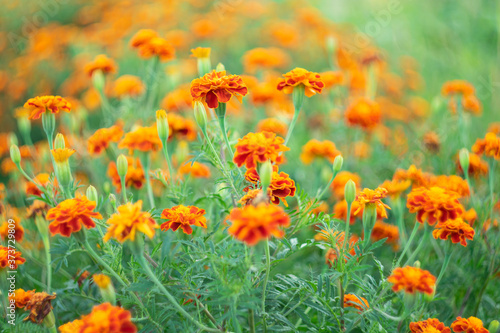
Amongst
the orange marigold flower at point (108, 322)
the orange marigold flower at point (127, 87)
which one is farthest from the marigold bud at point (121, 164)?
the orange marigold flower at point (127, 87)

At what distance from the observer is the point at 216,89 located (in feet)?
4.58

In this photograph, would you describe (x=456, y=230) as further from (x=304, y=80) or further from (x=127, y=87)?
(x=127, y=87)

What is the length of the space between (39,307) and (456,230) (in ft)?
4.81

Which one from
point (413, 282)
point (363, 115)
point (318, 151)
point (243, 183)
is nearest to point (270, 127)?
point (318, 151)

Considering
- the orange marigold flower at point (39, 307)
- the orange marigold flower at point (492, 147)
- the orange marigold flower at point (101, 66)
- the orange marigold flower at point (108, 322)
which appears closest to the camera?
the orange marigold flower at point (108, 322)

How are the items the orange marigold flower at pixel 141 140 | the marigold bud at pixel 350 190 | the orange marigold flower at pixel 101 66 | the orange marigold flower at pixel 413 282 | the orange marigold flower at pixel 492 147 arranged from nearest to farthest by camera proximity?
the orange marigold flower at pixel 413 282 → the marigold bud at pixel 350 190 → the orange marigold flower at pixel 141 140 → the orange marigold flower at pixel 492 147 → the orange marigold flower at pixel 101 66

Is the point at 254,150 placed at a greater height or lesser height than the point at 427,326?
greater

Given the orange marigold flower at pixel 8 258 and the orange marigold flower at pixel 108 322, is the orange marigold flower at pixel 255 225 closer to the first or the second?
the orange marigold flower at pixel 108 322

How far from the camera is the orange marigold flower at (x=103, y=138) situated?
198 centimetres

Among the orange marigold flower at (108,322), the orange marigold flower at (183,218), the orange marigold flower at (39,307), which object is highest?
the orange marigold flower at (183,218)

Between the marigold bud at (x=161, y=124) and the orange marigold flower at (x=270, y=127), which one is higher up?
the marigold bud at (x=161, y=124)

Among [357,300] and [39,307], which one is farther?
[357,300]

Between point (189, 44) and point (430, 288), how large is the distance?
12.8ft

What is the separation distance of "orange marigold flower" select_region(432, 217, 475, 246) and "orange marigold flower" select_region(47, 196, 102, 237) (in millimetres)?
1178
